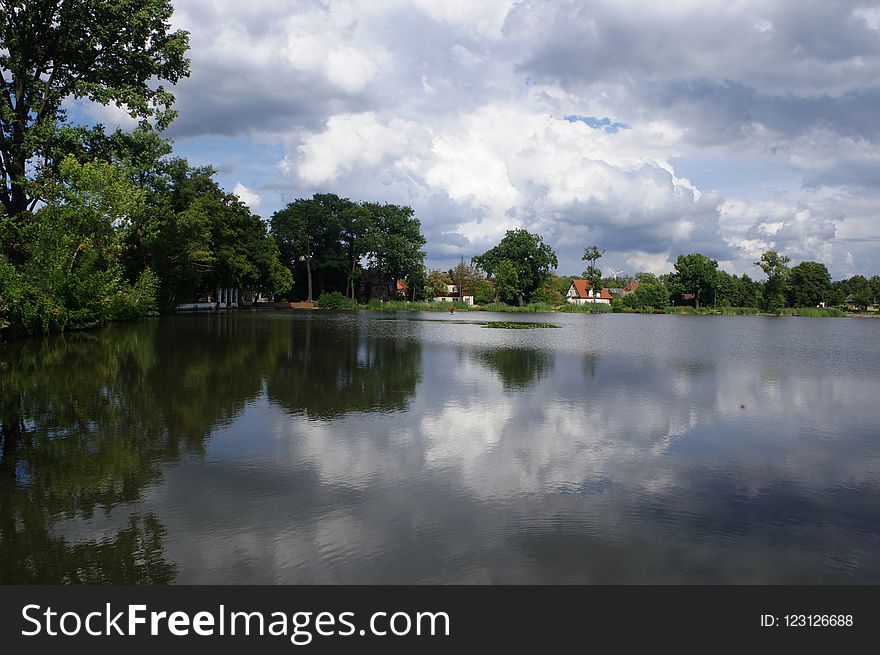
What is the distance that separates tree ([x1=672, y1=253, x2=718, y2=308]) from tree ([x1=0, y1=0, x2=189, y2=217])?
102038 mm

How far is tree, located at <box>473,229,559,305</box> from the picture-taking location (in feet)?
367

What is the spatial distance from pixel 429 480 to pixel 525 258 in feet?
355

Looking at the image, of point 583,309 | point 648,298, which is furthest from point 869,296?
point 583,309

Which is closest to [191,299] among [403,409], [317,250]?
[317,250]

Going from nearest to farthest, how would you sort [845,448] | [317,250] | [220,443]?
[220,443] < [845,448] < [317,250]

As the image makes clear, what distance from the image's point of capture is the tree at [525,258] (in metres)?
112

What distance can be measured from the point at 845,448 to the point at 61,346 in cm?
2470

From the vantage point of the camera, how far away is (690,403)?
44.7ft

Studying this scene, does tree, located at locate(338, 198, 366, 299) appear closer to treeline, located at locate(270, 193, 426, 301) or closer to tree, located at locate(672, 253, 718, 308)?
treeline, located at locate(270, 193, 426, 301)

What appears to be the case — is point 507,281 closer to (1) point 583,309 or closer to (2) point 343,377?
(1) point 583,309

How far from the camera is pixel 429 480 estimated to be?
7.43 m

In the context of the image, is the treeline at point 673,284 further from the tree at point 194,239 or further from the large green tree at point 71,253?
the large green tree at point 71,253

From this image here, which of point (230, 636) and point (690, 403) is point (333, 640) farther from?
point (690, 403)

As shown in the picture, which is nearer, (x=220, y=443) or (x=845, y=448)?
(x=220, y=443)
